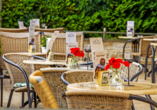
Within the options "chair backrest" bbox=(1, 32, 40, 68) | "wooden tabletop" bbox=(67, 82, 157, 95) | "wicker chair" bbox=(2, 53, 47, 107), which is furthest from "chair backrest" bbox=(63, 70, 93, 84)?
"chair backrest" bbox=(1, 32, 40, 68)

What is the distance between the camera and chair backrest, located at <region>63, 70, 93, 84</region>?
2330 mm

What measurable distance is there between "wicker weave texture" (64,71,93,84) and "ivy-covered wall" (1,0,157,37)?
6.66 metres

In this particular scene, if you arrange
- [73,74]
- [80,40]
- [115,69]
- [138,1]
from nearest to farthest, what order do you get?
1. [115,69]
2. [73,74]
3. [80,40]
4. [138,1]

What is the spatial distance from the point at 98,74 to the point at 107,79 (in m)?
0.06

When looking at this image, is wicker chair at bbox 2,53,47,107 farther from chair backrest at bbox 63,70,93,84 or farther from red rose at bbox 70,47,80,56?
chair backrest at bbox 63,70,93,84

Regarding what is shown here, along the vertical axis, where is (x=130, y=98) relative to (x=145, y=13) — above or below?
below

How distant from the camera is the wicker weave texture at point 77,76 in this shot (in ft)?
7.68

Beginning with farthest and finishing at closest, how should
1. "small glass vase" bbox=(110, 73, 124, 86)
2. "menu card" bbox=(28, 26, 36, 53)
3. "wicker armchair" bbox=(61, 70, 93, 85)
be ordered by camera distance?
1. "menu card" bbox=(28, 26, 36, 53)
2. "wicker armchair" bbox=(61, 70, 93, 85)
3. "small glass vase" bbox=(110, 73, 124, 86)

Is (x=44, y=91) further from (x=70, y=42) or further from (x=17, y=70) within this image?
(x=17, y=70)

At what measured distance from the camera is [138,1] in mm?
8867

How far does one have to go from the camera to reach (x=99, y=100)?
143cm

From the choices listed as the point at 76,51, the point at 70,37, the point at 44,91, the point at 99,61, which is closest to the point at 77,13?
the point at 70,37

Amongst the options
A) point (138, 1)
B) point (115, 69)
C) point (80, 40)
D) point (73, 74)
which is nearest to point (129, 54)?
point (115, 69)

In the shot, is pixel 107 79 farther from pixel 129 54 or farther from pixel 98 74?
pixel 129 54
